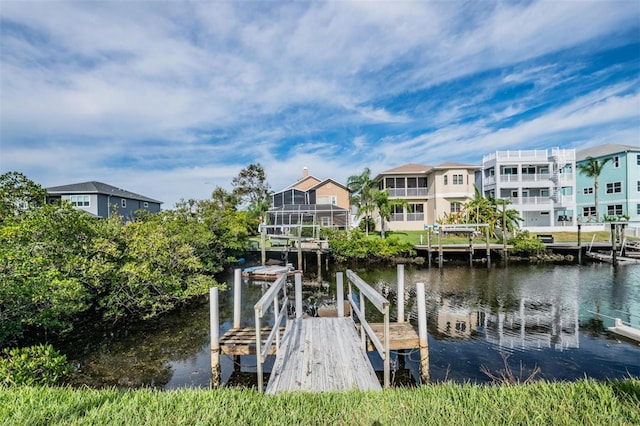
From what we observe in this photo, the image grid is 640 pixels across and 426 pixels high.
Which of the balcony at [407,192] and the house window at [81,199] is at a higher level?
the balcony at [407,192]

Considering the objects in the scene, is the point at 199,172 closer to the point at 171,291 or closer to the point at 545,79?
the point at 171,291

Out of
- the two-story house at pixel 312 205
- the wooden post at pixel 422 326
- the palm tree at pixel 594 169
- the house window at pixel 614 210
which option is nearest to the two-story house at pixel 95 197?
the two-story house at pixel 312 205

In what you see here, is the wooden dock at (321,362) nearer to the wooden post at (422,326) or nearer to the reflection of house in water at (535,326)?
the wooden post at (422,326)

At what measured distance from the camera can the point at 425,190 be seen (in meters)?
34.8

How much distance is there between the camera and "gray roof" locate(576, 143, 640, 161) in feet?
110

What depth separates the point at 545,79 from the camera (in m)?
20.8

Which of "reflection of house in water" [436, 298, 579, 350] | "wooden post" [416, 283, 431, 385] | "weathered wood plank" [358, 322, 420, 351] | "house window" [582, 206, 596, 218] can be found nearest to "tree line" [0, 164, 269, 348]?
"weathered wood plank" [358, 322, 420, 351]

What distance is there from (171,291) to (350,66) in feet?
49.4

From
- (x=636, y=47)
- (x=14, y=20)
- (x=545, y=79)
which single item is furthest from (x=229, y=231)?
(x=636, y=47)

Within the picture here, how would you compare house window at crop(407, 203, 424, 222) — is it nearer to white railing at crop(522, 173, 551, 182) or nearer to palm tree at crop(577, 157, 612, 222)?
white railing at crop(522, 173, 551, 182)

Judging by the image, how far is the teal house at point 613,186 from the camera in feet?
108

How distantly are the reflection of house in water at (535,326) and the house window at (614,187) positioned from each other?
29.5 metres

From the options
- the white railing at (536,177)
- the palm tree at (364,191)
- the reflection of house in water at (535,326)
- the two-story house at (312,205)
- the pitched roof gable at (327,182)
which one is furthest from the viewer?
the pitched roof gable at (327,182)

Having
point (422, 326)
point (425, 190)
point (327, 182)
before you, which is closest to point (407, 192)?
point (425, 190)
